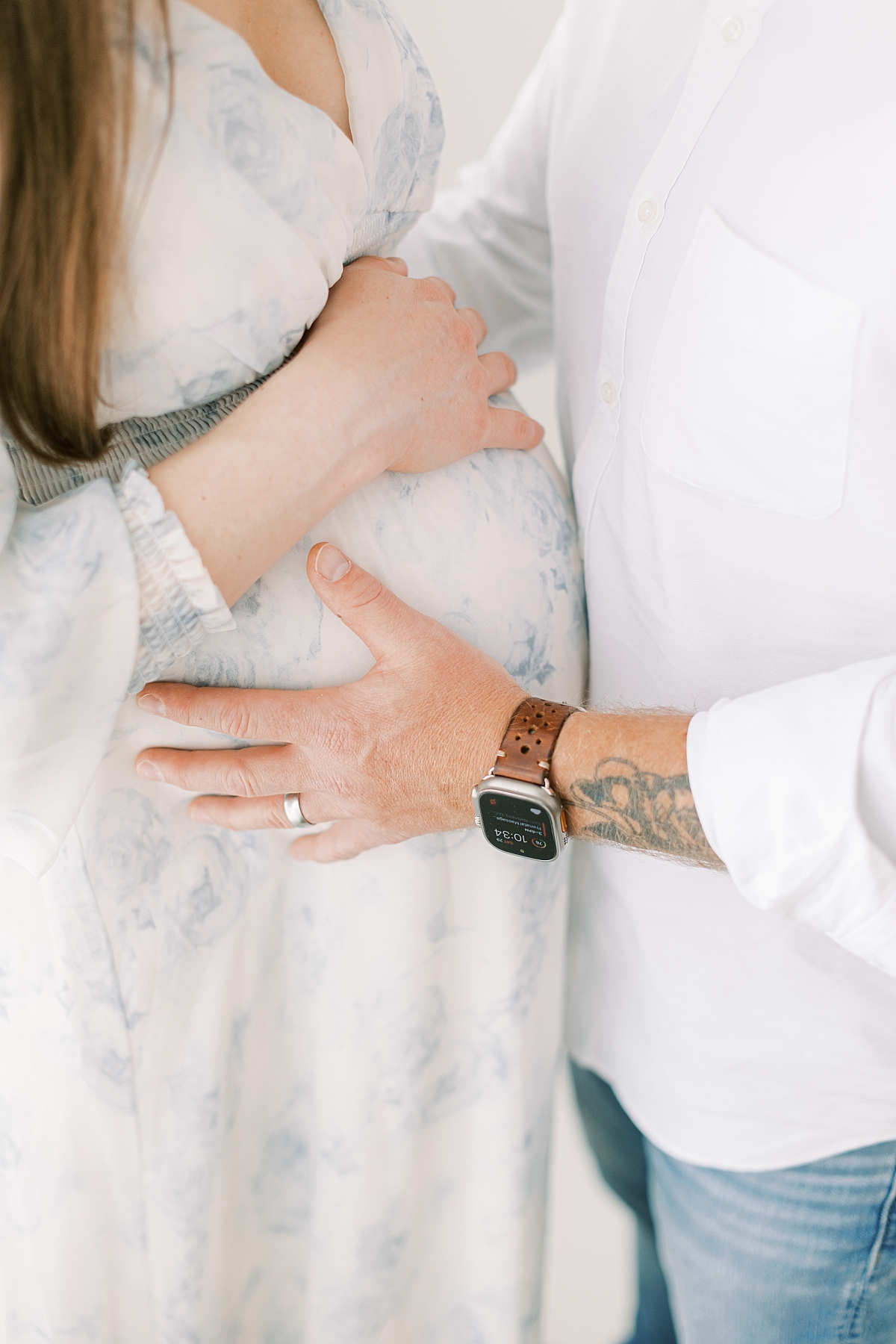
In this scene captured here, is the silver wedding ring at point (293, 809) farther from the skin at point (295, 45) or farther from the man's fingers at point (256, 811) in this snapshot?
the skin at point (295, 45)

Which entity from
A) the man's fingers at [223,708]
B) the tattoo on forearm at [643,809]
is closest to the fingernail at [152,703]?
the man's fingers at [223,708]

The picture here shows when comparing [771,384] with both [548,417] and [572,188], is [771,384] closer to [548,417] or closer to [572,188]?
[572,188]

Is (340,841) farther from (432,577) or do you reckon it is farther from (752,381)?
(752,381)

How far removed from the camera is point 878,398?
2.26 feet

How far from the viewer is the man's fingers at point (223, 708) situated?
2.34ft

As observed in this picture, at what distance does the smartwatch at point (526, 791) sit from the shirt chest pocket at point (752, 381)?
24 centimetres

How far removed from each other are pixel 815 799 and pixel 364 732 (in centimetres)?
33

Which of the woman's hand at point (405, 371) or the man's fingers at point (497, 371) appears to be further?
the man's fingers at point (497, 371)

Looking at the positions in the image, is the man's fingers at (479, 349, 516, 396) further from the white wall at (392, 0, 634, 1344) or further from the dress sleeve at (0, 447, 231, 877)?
the white wall at (392, 0, 634, 1344)

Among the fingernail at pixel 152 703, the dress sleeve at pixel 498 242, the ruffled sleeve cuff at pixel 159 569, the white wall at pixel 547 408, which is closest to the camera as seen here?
the ruffled sleeve cuff at pixel 159 569

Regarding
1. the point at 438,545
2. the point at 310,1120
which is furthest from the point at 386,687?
the point at 310,1120

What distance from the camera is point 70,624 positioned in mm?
581

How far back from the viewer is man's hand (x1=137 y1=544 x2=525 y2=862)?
0.71m

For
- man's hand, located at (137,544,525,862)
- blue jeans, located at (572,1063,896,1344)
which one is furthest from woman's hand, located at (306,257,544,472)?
blue jeans, located at (572,1063,896,1344)
